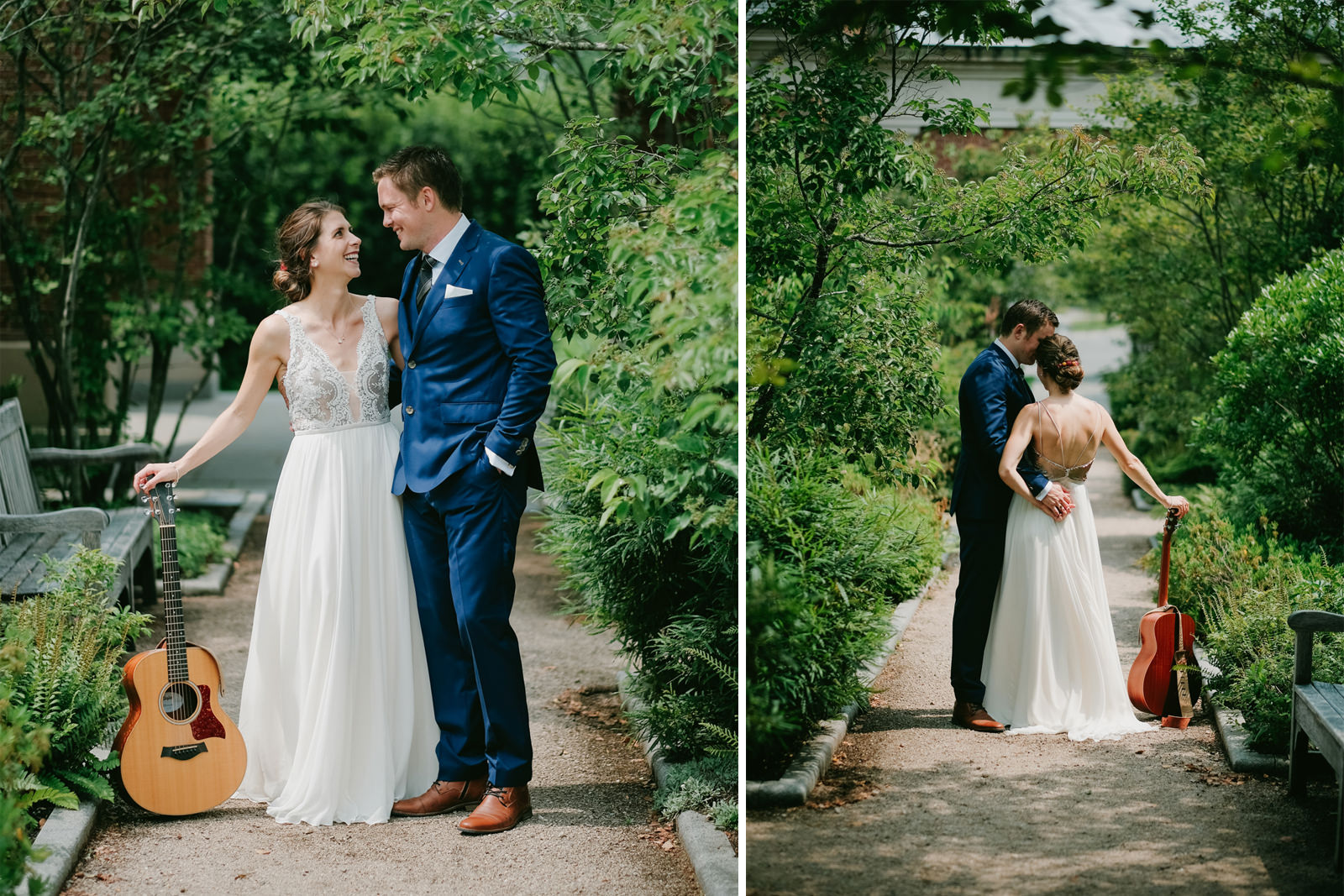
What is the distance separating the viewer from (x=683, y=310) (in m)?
3.62

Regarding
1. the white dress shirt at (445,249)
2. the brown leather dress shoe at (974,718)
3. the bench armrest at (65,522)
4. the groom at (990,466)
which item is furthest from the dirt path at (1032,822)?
the bench armrest at (65,522)

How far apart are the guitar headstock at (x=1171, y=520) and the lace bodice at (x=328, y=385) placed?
2748 millimetres

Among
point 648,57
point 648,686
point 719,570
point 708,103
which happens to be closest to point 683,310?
point 648,57

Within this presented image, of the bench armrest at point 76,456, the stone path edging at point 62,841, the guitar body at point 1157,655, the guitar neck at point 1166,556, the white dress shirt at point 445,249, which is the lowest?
the stone path edging at point 62,841

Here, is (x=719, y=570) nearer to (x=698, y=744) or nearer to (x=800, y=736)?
(x=698, y=744)

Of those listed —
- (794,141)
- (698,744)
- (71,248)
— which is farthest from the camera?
(71,248)

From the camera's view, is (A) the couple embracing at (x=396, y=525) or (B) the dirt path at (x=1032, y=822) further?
(A) the couple embracing at (x=396, y=525)

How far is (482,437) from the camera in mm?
4461

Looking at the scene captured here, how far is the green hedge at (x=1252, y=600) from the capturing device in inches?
167

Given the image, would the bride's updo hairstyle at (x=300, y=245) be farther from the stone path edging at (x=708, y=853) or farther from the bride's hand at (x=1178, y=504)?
the bride's hand at (x=1178, y=504)

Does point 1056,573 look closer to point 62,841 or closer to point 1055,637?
point 1055,637

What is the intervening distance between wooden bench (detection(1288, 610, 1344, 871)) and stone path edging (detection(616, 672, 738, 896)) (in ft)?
5.46

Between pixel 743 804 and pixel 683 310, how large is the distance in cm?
130

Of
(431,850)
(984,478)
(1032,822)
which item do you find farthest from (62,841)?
(984,478)
